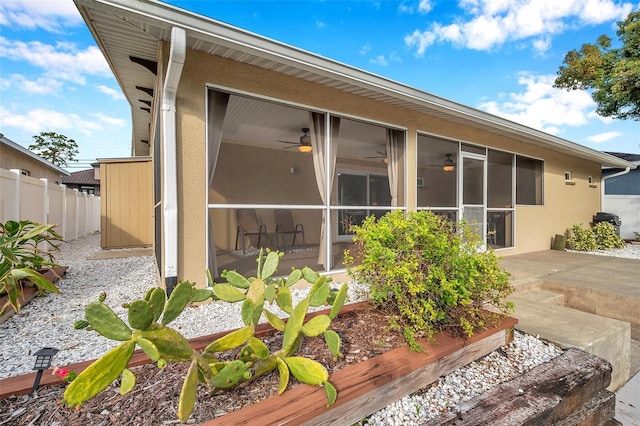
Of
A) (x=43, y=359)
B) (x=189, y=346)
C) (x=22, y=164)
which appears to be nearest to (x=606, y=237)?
(x=189, y=346)

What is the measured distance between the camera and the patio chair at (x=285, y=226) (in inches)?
262

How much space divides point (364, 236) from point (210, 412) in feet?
4.13

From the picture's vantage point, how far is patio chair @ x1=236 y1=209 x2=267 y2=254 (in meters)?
5.96

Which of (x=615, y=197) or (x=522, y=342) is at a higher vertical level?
(x=615, y=197)

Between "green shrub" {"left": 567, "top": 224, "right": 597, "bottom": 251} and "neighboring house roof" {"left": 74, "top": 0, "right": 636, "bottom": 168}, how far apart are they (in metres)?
4.47

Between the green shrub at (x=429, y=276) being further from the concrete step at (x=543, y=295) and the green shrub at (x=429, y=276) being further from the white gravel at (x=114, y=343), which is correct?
the concrete step at (x=543, y=295)

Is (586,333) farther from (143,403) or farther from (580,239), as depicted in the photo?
(580,239)

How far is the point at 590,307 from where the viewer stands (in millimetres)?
3434

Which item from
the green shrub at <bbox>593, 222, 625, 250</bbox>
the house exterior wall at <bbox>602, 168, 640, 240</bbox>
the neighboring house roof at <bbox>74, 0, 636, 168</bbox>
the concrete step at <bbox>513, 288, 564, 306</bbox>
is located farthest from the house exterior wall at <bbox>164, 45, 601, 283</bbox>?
the house exterior wall at <bbox>602, 168, 640, 240</bbox>

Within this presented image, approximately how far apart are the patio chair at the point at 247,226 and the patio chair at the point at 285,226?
0.47m

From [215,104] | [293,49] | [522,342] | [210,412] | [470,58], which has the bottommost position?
[522,342]

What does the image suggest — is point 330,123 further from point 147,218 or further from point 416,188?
point 147,218

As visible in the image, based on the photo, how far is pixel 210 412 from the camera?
108 cm

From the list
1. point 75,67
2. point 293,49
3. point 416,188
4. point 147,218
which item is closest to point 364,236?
point 293,49
